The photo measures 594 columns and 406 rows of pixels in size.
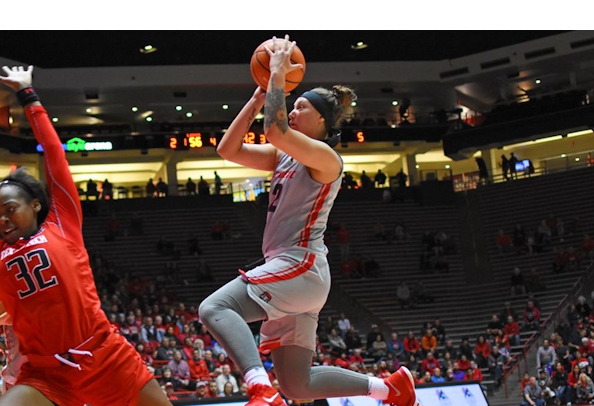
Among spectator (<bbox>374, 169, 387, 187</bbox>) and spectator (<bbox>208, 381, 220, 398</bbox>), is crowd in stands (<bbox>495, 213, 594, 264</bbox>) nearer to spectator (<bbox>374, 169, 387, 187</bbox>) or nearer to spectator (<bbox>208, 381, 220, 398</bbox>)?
spectator (<bbox>374, 169, 387, 187</bbox>)

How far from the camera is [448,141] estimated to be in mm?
36750

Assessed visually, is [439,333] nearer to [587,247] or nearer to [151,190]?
[587,247]

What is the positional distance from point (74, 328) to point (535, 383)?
15.4m

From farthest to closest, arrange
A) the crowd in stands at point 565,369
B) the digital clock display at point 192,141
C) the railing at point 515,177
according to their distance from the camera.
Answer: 1. the railing at point 515,177
2. the digital clock display at point 192,141
3. the crowd in stands at point 565,369

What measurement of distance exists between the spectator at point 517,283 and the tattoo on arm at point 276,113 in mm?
23884

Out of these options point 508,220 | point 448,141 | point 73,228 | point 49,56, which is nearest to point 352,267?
point 508,220

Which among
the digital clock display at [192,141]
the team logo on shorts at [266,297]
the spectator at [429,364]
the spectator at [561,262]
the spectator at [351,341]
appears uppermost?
the digital clock display at [192,141]

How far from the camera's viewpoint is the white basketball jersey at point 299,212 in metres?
5.19

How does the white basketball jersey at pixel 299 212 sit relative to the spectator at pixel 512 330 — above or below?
above

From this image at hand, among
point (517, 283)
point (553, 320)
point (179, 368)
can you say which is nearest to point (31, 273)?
point (179, 368)

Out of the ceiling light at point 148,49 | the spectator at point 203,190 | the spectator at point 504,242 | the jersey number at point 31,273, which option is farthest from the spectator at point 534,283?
the jersey number at point 31,273

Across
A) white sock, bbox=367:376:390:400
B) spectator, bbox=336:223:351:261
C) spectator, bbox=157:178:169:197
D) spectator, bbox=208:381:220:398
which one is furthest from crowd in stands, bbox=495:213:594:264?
white sock, bbox=367:376:390:400

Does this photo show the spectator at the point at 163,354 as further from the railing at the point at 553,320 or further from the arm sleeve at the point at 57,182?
the arm sleeve at the point at 57,182

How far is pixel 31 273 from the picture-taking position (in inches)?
168
